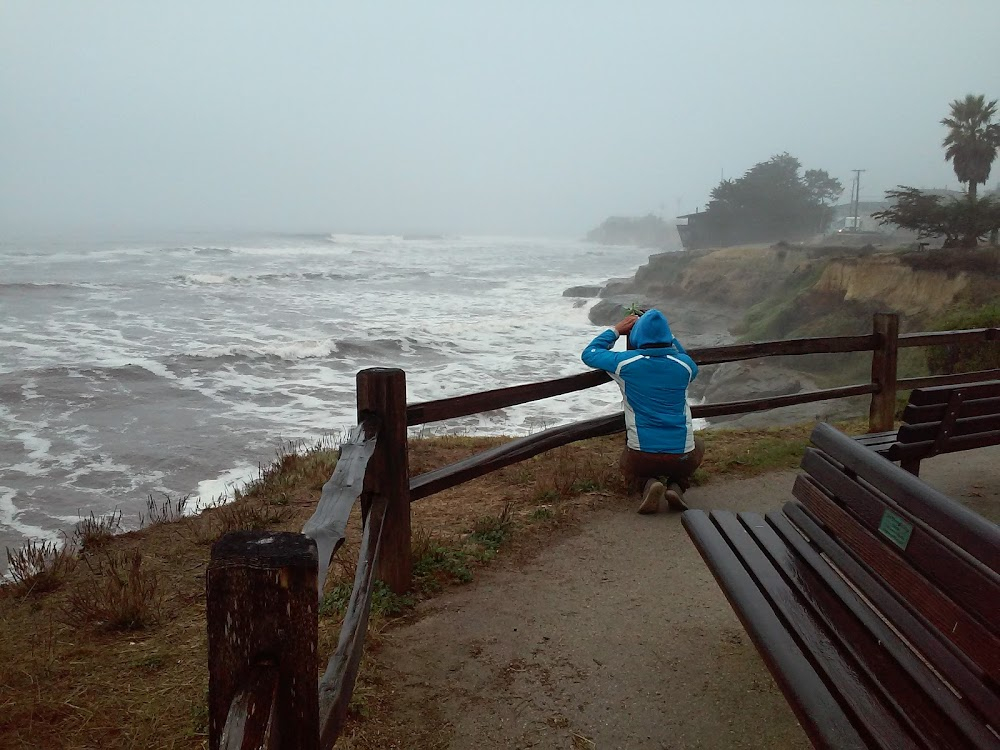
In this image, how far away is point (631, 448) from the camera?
17.0 feet

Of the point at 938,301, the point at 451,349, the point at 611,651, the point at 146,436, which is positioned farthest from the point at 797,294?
the point at 611,651

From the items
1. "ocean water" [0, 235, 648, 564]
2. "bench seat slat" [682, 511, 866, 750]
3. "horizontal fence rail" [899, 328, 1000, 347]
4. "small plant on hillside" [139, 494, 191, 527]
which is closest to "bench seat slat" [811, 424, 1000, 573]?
"bench seat slat" [682, 511, 866, 750]

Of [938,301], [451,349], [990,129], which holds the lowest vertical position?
[451,349]

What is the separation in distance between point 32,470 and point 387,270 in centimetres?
4279

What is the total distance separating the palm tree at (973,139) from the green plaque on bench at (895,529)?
1873 inches

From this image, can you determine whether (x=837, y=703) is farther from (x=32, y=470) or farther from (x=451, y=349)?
(x=451, y=349)

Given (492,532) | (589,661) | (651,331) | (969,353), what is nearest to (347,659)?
(589,661)

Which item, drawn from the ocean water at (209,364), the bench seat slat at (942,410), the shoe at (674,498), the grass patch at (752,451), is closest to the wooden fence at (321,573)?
the shoe at (674,498)

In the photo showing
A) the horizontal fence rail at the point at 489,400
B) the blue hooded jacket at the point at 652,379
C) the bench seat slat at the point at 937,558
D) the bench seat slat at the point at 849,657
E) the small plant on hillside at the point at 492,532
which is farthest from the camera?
the blue hooded jacket at the point at 652,379

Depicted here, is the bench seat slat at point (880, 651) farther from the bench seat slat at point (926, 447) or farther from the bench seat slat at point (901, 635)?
the bench seat slat at point (926, 447)

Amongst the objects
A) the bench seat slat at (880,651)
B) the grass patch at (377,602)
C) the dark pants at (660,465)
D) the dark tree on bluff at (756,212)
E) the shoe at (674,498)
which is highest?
the dark tree on bluff at (756,212)

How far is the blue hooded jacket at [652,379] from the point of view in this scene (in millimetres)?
4852

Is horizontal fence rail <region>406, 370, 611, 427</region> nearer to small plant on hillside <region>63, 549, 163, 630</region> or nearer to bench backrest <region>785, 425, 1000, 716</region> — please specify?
small plant on hillside <region>63, 549, 163, 630</region>

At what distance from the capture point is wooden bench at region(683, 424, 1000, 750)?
5.92 feet
